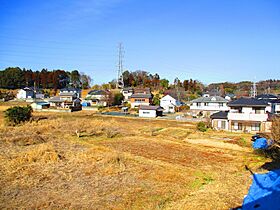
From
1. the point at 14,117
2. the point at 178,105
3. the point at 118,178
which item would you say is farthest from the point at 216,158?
the point at 178,105

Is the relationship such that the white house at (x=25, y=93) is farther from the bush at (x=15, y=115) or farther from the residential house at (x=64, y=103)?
the bush at (x=15, y=115)

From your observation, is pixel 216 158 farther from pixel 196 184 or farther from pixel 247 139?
pixel 247 139

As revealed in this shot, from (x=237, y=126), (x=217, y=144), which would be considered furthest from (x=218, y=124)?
(x=217, y=144)

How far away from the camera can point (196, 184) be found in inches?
395

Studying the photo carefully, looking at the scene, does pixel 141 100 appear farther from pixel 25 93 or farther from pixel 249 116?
pixel 25 93

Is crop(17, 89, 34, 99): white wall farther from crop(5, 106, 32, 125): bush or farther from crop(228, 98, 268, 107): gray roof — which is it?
crop(228, 98, 268, 107): gray roof

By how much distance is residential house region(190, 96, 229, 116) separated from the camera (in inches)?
1325

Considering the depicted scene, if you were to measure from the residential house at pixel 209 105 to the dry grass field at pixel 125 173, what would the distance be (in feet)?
50.0

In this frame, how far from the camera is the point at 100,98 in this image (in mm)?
48969

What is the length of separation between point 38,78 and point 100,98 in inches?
1177

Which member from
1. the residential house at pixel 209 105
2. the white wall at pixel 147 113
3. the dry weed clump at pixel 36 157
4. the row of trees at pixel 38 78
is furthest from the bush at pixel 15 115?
the row of trees at pixel 38 78

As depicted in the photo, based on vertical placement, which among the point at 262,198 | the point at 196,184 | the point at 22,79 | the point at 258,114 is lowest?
the point at 196,184

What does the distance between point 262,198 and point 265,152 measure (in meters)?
7.91

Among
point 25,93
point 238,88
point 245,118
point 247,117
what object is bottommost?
point 245,118
